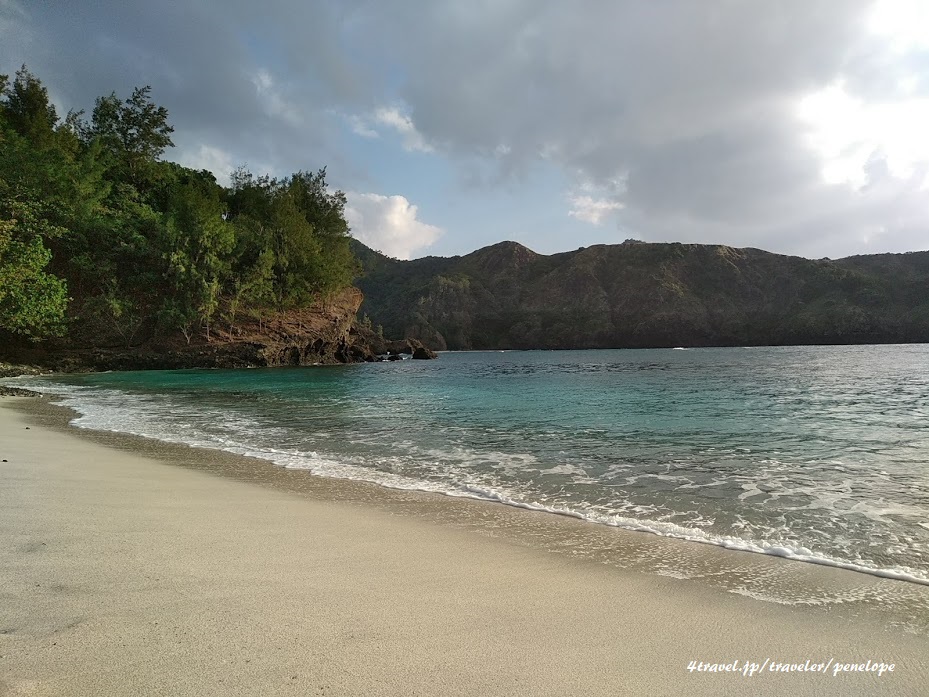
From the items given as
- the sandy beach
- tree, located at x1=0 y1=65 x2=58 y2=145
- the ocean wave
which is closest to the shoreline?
the ocean wave

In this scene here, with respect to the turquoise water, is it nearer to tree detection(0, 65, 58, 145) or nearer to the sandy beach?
the sandy beach

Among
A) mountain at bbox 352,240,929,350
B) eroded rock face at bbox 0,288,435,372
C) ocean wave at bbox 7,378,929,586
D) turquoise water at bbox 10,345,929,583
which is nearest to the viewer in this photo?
ocean wave at bbox 7,378,929,586

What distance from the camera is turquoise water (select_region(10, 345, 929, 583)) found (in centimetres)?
507

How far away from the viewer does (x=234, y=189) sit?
212 feet

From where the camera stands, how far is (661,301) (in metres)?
150

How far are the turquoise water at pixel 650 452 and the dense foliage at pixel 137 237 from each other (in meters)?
27.8

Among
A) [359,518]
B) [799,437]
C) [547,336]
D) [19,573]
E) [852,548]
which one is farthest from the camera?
[547,336]

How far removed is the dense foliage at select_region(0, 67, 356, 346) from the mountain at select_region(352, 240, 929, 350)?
72077 millimetres

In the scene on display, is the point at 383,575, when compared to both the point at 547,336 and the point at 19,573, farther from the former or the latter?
the point at 547,336

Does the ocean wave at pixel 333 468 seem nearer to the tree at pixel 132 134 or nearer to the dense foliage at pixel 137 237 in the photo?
the dense foliage at pixel 137 237

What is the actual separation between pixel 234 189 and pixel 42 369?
120 ft

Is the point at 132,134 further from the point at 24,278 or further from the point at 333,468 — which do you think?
the point at 333,468

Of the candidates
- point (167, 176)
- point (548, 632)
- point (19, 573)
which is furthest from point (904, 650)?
point (167, 176)

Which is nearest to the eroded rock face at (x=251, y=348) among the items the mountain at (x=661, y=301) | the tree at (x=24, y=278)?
the tree at (x=24, y=278)
